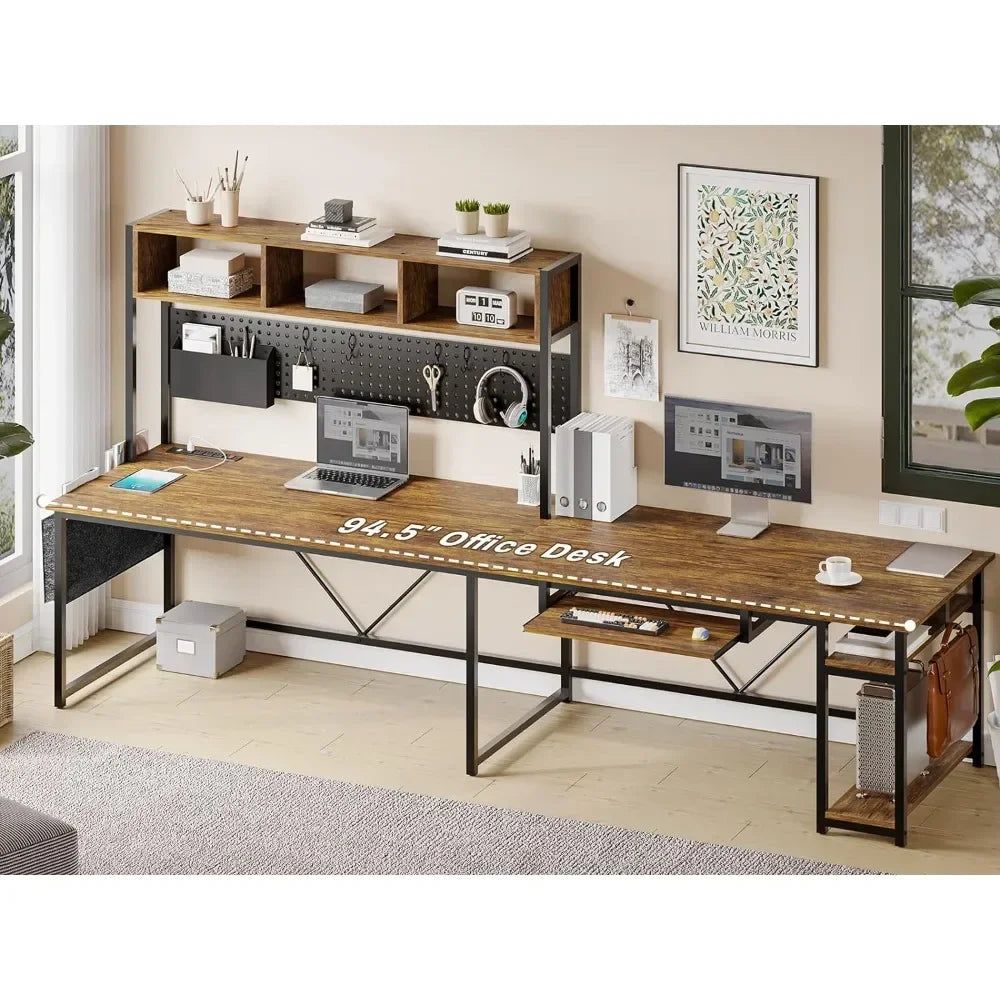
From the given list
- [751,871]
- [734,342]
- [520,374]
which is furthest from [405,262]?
[751,871]

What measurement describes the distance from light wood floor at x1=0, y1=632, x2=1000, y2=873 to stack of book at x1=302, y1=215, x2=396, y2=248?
154 centimetres

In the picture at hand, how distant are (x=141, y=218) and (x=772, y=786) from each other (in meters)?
2.83

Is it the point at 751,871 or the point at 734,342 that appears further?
the point at 734,342

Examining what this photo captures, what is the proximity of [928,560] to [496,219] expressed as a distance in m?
1.66

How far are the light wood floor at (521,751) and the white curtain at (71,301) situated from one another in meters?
0.72

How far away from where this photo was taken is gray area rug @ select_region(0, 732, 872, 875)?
14.3ft

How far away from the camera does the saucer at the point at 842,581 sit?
4.51 m

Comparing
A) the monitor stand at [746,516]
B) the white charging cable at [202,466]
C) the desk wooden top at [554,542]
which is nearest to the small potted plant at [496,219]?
the desk wooden top at [554,542]

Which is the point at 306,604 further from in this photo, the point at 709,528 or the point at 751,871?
the point at 751,871

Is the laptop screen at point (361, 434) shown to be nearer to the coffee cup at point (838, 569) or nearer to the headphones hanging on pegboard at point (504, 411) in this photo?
the headphones hanging on pegboard at point (504, 411)

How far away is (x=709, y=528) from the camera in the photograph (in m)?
5.01

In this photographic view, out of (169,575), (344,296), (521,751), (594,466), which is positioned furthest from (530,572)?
(169,575)

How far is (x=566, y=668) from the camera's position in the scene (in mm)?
5402

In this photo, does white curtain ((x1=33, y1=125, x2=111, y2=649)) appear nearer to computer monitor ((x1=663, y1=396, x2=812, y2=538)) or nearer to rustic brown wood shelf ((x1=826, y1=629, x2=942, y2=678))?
computer monitor ((x1=663, y1=396, x2=812, y2=538))
